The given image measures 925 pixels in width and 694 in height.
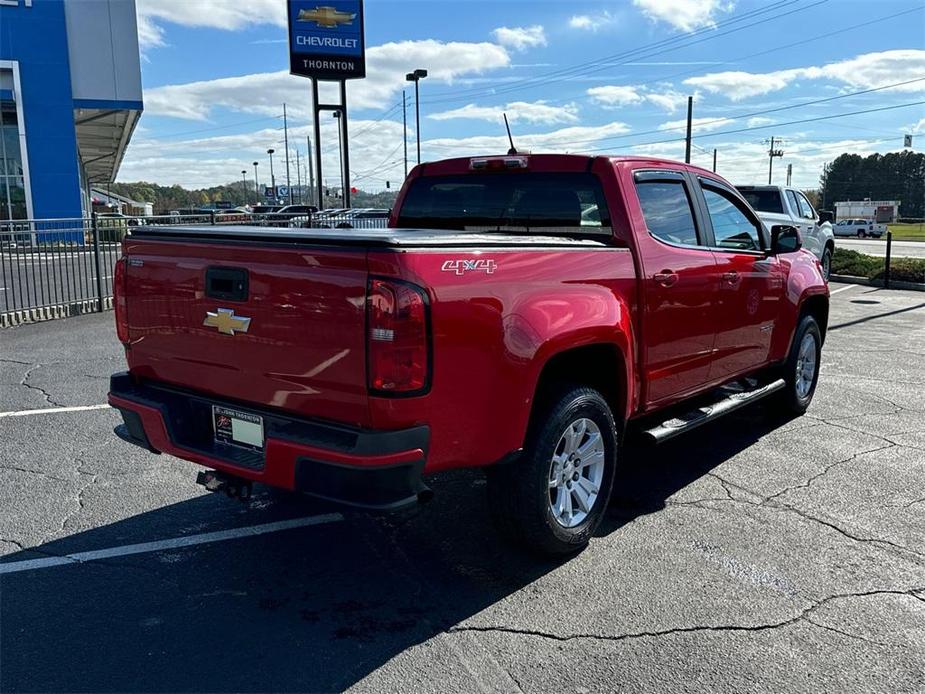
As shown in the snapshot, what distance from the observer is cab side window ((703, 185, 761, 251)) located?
5398mm

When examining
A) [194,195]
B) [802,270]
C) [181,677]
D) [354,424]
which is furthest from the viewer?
[194,195]

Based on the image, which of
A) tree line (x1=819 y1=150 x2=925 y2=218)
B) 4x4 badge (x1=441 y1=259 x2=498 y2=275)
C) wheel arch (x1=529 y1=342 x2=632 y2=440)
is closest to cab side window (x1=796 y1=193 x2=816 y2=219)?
wheel arch (x1=529 y1=342 x2=632 y2=440)

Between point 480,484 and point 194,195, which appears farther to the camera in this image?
point 194,195

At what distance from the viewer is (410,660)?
307 centimetres

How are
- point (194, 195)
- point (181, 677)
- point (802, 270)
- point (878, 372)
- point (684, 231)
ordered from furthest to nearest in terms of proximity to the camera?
point (194, 195)
point (878, 372)
point (802, 270)
point (684, 231)
point (181, 677)

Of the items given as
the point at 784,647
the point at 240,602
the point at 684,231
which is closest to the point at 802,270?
the point at 684,231

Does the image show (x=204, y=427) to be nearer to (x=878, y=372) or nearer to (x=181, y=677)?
(x=181, y=677)

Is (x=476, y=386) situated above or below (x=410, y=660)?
above

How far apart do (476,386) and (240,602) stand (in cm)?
144

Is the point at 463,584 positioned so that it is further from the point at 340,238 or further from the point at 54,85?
the point at 54,85

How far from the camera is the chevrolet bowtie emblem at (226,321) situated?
339 centimetres

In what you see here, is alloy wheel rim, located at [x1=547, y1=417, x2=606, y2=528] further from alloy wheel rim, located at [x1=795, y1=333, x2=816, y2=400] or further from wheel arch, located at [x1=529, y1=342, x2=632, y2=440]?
alloy wheel rim, located at [x1=795, y1=333, x2=816, y2=400]

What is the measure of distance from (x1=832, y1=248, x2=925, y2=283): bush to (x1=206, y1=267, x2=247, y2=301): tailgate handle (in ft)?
58.2

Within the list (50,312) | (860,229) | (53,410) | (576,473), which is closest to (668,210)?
(576,473)
